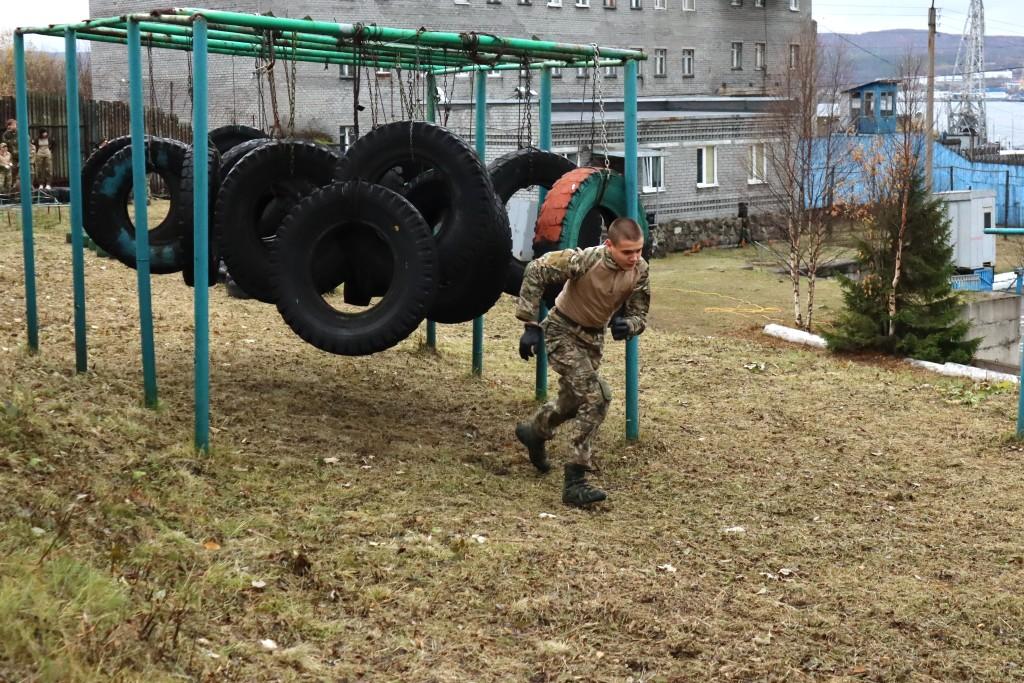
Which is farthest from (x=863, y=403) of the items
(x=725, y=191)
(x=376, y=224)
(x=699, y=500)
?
(x=725, y=191)

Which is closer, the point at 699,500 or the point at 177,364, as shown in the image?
the point at 699,500

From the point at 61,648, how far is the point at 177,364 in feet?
18.7

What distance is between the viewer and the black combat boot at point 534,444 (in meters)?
7.89

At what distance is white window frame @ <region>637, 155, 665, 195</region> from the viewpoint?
3424 centimetres

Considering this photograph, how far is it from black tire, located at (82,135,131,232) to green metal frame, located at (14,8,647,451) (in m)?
0.51

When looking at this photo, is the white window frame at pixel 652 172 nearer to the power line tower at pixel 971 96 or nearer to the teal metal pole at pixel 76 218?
the teal metal pole at pixel 76 218

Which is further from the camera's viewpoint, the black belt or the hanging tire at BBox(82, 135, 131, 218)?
the hanging tire at BBox(82, 135, 131, 218)

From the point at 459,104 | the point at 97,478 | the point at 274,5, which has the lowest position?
the point at 97,478

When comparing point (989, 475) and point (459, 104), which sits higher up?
point (459, 104)

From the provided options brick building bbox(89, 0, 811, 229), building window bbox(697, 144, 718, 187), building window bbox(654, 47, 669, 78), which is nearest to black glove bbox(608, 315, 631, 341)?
brick building bbox(89, 0, 811, 229)

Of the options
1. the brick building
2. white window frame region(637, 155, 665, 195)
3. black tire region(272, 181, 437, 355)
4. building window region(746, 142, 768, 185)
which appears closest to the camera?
black tire region(272, 181, 437, 355)

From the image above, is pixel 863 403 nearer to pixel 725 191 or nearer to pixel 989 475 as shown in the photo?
pixel 989 475

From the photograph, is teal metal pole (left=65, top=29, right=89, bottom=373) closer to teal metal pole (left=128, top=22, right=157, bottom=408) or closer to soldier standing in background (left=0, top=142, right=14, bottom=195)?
teal metal pole (left=128, top=22, right=157, bottom=408)

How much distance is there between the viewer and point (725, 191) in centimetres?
3659
